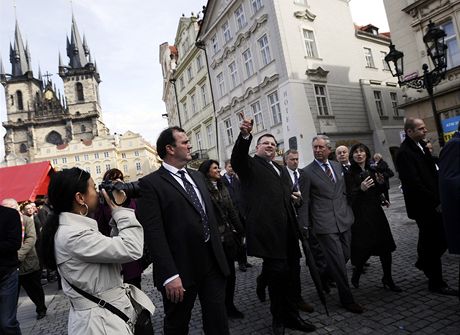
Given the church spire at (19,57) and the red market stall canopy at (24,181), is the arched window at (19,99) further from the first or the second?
the red market stall canopy at (24,181)

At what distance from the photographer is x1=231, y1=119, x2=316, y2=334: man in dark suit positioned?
3643 mm

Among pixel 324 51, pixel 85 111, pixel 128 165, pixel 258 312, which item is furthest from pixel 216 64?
pixel 85 111

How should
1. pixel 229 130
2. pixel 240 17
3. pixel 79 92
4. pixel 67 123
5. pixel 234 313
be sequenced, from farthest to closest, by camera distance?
pixel 79 92 → pixel 67 123 → pixel 229 130 → pixel 240 17 → pixel 234 313

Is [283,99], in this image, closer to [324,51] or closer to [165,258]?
[324,51]

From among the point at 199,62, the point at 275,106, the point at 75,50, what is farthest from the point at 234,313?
the point at 75,50

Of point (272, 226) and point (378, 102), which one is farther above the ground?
point (378, 102)

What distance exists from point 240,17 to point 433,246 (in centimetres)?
2229

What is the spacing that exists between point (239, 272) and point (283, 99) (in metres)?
14.6

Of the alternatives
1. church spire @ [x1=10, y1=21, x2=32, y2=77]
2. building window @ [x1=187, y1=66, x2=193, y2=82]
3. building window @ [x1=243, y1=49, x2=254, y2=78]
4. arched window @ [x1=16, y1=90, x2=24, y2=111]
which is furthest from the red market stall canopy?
church spire @ [x1=10, y1=21, x2=32, y2=77]

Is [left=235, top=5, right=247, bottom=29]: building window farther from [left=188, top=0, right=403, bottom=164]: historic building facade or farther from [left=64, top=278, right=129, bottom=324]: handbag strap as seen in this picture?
[left=64, top=278, right=129, bottom=324]: handbag strap

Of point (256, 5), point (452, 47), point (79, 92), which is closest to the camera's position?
point (452, 47)

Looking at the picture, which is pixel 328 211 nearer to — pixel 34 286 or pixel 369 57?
pixel 34 286

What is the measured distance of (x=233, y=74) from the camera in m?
25.0

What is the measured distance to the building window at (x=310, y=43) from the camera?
21.2 meters
